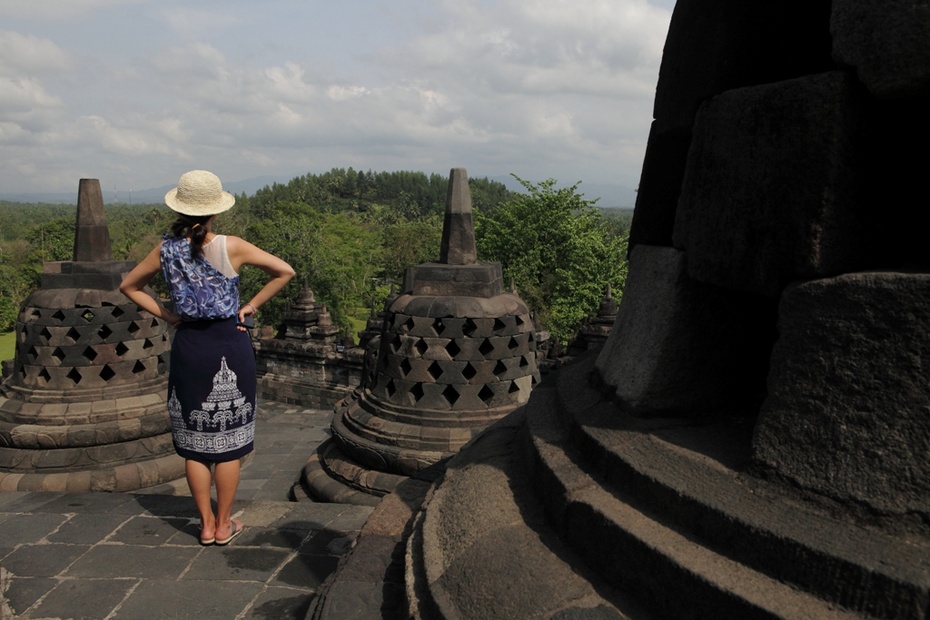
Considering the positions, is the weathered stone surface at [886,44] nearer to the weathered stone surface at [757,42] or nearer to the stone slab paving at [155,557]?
the weathered stone surface at [757,42]

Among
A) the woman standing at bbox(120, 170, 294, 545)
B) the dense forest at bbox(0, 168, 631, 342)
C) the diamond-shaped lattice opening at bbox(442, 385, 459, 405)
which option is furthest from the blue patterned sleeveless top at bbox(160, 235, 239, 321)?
the dense forest at bbox(0, 168, 631, 342)

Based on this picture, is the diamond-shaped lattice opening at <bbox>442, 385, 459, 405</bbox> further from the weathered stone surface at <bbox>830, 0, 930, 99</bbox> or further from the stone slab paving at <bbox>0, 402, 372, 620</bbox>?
the weathered stone surface at <bbox>830, 0, 930, 99</bbox>

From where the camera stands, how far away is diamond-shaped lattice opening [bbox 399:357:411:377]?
5.87 meters

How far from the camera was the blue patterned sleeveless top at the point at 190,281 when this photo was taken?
9.92ft

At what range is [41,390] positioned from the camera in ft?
21.3

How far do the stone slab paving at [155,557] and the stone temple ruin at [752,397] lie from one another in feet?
2.51

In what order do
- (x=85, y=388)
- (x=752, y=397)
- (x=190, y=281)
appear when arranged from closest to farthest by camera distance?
(x=752, y=397) → (x=190, y=281) → (x=85, y=388)

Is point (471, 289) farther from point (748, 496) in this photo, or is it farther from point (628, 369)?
point (748, 496)

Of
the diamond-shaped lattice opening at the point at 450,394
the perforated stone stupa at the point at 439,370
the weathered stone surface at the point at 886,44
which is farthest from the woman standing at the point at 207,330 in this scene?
the diamond-shaped lattice opening at the point at 450,394

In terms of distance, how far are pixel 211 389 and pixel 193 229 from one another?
730mm

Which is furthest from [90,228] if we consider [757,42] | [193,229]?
[757,42]

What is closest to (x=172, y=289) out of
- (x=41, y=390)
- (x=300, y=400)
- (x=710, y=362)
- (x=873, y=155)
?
(x=710, y=362)

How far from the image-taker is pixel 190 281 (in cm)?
303

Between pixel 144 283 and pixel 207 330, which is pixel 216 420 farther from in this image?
pixel 144 283
